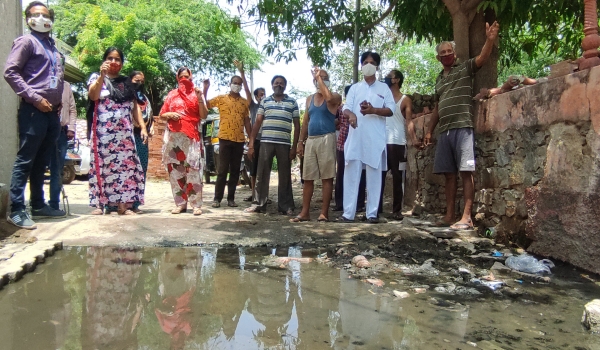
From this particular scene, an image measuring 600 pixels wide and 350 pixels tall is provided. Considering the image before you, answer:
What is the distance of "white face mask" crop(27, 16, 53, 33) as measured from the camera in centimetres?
416

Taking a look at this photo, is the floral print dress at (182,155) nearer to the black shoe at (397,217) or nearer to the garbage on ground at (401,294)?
the black shoe at (397,217)

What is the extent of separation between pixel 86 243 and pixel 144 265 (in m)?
0.81

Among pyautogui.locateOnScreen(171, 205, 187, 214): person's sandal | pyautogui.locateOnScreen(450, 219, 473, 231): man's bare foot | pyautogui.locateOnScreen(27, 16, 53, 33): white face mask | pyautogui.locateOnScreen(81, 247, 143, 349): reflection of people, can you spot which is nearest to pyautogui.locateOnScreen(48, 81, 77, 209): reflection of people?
pyautogui.locateOnScreen(27, 16, 53, 33): white face mask

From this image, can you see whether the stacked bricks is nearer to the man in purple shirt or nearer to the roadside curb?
the man in purple shirt

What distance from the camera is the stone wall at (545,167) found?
320cm

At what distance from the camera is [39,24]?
418 centimetres

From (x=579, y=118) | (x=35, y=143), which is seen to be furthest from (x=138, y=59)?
(x=579, y=118)

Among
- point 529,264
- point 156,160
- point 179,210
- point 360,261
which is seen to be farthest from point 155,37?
point 529,264

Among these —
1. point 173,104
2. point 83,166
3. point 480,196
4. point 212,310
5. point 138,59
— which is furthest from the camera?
point 138,59

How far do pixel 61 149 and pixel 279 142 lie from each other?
2424 millimetres

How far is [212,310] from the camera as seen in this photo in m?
2.37

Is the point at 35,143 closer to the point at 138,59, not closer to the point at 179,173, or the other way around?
the point at 179,173

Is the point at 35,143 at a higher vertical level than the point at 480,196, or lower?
higher

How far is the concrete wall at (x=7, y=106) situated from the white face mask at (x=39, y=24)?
0.18 metres
